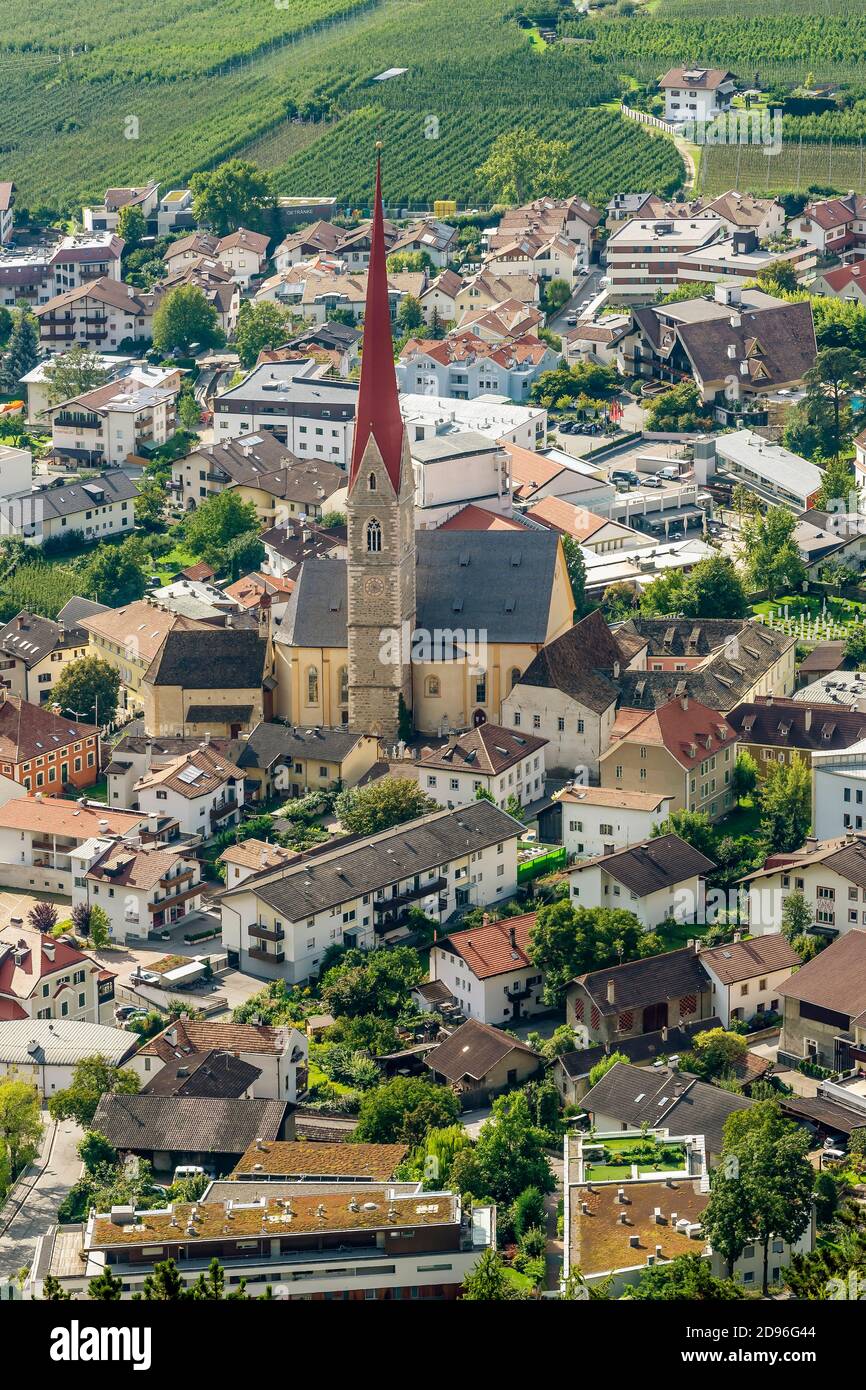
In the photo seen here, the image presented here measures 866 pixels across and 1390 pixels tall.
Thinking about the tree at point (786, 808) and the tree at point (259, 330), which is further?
the tree at point (259, 330)

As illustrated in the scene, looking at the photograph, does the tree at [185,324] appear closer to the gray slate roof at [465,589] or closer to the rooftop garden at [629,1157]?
the gray slate roof at [465,589]

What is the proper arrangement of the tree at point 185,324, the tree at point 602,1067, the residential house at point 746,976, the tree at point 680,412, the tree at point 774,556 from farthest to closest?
the tree at point 185,324 < the tree at point 680,412 < the tree at point 774,556 < the residential house at point 746,976 < the tree at point 602,1067

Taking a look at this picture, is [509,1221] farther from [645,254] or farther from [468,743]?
[645,254]

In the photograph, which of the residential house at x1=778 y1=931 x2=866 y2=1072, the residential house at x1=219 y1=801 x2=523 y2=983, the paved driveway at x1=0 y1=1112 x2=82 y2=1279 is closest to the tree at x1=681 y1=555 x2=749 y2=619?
the residential house at x1=219 y1=801 x2=523 y2=983

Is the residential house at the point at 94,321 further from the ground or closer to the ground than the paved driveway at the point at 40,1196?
closer to the ground

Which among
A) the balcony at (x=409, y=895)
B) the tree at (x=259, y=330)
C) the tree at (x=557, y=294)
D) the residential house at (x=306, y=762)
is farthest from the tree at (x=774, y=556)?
the tree at (x=557, y=294)

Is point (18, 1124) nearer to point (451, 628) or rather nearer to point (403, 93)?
point (451, 628)

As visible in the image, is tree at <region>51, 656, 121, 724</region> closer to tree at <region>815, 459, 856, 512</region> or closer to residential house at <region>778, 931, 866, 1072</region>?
tree at <region>815, 459, 856, 512</region>

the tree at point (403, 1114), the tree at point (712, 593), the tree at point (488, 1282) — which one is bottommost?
the tree at point (712, 593)
